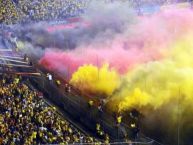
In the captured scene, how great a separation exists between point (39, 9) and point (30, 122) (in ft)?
40.1

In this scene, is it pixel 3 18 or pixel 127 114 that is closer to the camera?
pixel 127 114

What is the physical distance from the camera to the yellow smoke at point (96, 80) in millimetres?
22406

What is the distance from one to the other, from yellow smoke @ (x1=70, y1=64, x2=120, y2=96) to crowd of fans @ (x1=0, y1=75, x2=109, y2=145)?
2324 mm

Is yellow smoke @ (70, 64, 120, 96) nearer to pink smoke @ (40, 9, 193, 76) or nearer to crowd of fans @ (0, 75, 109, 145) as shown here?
pink smoke @ (40, 9, 193, 76)

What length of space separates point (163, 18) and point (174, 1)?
5.83 metres

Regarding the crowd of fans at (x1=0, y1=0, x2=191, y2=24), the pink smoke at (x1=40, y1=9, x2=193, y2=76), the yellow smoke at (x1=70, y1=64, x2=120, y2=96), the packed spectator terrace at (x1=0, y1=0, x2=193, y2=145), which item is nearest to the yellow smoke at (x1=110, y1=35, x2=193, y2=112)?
the yellow smoke at (x1=70, y1=64, x2=120, y2=96)

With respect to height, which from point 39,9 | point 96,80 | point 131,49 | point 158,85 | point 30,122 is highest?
point 39,9

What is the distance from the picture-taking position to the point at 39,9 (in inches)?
1186

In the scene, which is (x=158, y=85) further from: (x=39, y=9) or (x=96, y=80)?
(x=39, y=9)

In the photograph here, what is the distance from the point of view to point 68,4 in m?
31.0

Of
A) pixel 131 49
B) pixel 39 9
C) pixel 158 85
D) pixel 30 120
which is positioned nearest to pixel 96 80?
pixel 158 85

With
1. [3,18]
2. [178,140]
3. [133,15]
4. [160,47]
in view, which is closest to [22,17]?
[3,18]

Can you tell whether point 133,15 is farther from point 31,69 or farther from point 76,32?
point 31,69

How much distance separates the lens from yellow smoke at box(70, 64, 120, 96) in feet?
73.5
